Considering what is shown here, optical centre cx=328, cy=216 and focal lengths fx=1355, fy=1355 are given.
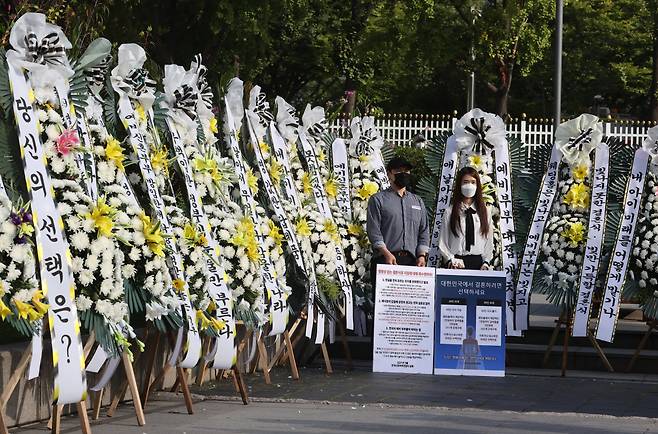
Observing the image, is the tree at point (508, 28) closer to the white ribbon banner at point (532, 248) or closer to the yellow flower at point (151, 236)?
the white ribbon banner at point (532, 248)

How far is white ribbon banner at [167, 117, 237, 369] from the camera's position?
31.2ft

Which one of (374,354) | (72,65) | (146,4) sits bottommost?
(374,354)

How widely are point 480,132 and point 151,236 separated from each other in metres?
Answer: 5.32

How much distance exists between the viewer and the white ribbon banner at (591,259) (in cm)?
1205

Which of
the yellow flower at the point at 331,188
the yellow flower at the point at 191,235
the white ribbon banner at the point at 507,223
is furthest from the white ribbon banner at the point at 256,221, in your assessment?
the white ribbon banner at the point at 507,223

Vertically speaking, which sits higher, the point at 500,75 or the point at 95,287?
the point at 500,75

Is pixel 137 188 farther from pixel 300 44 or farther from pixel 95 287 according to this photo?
pixel 300 44

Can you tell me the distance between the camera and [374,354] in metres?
11.9

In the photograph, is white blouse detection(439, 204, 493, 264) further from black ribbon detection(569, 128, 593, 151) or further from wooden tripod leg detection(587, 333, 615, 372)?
wooden tripod leg detection(587, 333, 615, 372)

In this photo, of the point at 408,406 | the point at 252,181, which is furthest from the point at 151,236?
the point at 252,181

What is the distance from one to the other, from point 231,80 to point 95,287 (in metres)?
3.50

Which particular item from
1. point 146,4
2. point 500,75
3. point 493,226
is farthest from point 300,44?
point 493,226

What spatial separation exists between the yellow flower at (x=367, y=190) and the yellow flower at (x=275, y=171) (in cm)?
165

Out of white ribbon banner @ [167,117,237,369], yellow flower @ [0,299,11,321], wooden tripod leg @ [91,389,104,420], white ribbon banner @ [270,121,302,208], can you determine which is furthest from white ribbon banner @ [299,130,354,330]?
yellow flower @ [0,299,11,321]
